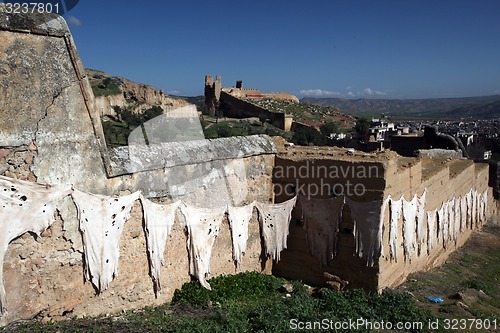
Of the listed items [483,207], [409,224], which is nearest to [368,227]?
[409,224]

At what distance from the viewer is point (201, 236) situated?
21.9ft

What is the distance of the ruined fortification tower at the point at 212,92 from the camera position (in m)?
69.1

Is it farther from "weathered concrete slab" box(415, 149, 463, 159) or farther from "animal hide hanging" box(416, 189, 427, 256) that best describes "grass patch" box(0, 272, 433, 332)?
"weathered concrete slab" box(415, 149, 463, 159)

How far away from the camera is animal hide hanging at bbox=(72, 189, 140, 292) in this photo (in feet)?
17.6

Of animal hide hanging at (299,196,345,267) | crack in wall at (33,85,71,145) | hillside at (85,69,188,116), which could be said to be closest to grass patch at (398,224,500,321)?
animal hide hanging at (299,196,345,267)

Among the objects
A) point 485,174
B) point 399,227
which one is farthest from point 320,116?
point 399,227

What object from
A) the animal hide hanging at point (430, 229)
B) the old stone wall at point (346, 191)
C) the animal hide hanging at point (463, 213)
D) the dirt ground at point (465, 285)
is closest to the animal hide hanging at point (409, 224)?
the old stone wall at point (346, 191)

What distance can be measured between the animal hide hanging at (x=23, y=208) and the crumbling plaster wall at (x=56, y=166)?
101 millimetres

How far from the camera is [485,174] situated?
50.8 ft

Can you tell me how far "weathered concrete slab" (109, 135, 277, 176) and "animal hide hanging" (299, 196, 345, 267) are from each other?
1.27m

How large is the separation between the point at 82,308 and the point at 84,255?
70 centimetres

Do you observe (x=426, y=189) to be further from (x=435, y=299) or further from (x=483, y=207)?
(x=483, y=207)

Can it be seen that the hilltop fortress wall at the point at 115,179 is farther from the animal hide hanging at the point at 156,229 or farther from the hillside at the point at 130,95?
the hillside at the point at 130,95

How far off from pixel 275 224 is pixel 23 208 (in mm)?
4332
